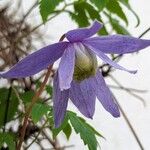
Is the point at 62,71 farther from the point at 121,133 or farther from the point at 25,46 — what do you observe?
the point at 121,133

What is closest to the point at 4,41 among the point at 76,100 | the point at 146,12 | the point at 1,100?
the point at 1,100

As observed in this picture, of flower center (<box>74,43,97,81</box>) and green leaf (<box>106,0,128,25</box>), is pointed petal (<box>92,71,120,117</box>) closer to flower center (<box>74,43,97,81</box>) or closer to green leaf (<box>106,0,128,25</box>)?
flower center (<box>74,43,97,81</box>)

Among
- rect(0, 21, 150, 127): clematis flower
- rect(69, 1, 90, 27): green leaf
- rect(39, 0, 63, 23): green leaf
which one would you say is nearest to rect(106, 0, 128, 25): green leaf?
rect(69, 1, 90, 27): green leaf

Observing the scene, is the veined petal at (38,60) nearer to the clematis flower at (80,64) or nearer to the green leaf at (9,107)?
the clematis flower at (80,64)

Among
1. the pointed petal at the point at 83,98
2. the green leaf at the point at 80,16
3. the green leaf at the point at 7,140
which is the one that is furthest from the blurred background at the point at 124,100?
the pointed petal at the point at 83,98

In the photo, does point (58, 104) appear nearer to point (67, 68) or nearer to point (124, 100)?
point (67, 68)

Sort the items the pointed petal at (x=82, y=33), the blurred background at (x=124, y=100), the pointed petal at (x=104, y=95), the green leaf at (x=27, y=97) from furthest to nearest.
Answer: the blurred background at (x=124, y=100) → the green leaf at (x=27, y=97) → the pointed petal at (x=104, y=95) → the pointed petal at (x=82, y=33)

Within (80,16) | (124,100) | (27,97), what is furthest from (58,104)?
(124,100)

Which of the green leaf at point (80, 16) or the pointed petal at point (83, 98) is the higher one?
the green leaf at point (80, 16)

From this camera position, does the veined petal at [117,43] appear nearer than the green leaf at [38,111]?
Yes
